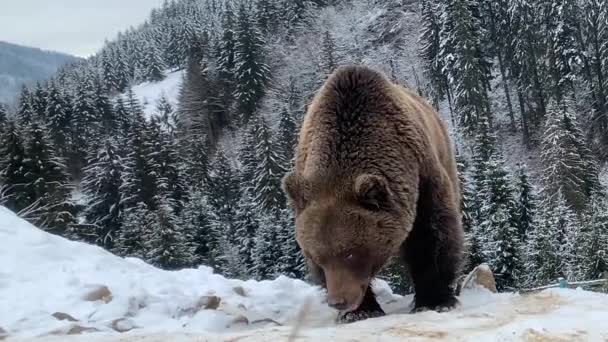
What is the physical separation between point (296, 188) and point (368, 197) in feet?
2.07

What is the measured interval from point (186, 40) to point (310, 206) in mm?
118373

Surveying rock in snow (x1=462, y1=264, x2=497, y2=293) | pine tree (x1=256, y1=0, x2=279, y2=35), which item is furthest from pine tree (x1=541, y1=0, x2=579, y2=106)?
rock in snow (x1=462, y1=264, x2=497, y2=293)

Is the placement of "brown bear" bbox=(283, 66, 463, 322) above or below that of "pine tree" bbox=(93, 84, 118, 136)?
below

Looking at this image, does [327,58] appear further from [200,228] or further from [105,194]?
[200,228]

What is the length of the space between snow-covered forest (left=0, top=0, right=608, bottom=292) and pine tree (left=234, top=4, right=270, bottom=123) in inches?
7.8

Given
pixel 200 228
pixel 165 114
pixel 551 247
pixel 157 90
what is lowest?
pixel 551 247

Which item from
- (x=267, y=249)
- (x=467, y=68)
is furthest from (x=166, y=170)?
(x=467, y=68)

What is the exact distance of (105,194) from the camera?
57.0 meters

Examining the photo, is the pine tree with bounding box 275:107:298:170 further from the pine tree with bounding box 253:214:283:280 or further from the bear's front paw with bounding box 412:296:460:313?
the bear's front paw with bounding box 412:296:460:313

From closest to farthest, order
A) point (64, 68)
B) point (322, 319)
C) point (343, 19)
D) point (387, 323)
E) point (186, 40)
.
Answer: point (387, 323), point (322, 319), point (343, 19), point (186, 40), point (64, 68)

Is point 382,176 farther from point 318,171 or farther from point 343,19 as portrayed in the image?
point 343,19

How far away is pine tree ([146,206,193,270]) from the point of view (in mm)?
41531

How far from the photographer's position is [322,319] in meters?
6.59

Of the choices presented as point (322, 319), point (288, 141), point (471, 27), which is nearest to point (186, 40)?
point (288, 141)
